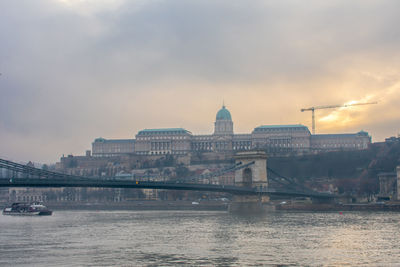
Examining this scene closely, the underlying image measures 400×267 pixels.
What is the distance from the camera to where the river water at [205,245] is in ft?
89.0

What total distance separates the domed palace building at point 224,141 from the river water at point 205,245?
12905cm

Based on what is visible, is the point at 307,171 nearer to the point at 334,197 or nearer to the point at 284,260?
the point at 334,197

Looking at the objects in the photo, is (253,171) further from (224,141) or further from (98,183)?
(224,141)

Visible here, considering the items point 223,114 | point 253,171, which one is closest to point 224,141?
point 223,114

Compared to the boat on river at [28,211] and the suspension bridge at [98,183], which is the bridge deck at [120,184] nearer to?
the suspension bridge at [98,183]

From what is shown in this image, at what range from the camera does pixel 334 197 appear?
81.0 meters

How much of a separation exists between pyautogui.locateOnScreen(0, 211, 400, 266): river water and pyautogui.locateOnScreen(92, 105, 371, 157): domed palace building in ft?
423

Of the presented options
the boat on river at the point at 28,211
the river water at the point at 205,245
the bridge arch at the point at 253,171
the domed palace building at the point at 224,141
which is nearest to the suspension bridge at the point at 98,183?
the bridge arch at the point at 253,171

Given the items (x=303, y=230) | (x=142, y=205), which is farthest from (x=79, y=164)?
(x=303, y=230)

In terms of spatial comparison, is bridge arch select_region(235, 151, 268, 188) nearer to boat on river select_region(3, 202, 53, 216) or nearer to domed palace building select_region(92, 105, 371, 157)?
boat on river select_region(3, 202, 53, 216)

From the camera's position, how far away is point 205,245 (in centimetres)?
3319

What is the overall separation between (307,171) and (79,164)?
76.1 m

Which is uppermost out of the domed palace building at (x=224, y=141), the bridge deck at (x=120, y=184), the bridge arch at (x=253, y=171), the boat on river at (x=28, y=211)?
the domed palace building at (x=224, y=141)

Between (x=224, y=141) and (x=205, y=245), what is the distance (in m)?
150
